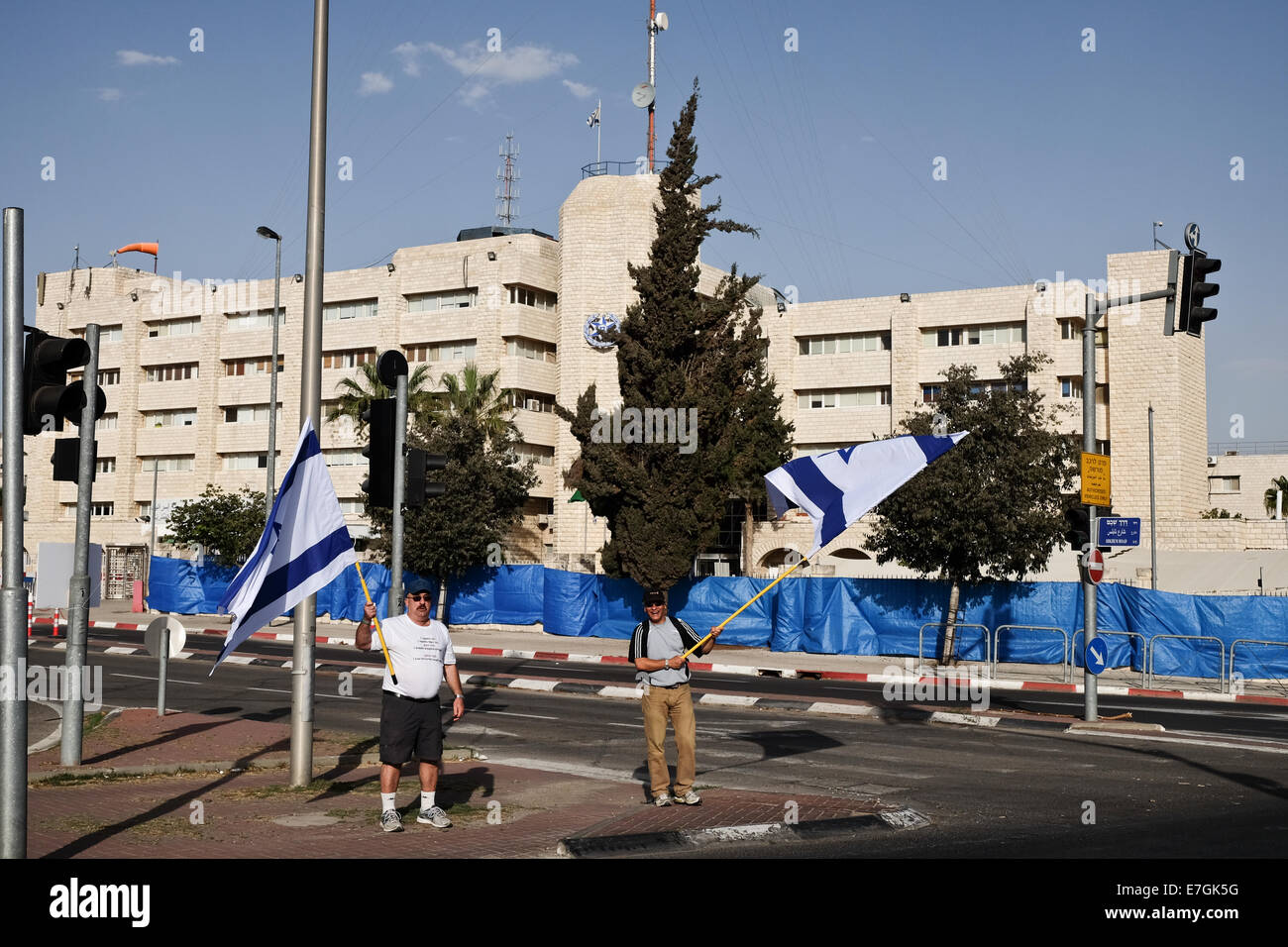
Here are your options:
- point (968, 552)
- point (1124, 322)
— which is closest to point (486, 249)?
point (1124, 322)

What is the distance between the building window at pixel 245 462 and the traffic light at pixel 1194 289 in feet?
187

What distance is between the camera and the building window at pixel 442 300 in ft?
197

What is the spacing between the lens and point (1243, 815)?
33.6ft

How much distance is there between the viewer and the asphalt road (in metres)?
9.19

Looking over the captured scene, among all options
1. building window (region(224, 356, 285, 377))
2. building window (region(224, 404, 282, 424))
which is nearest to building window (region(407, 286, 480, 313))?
building window (region(224, 356, 285, 377))

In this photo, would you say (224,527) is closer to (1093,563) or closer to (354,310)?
(354,310)

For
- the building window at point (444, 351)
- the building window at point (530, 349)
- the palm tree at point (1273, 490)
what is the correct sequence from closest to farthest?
the building window at point (530, 349)
the building window at point (444, 351)
the palm tree at point (1273, 490)

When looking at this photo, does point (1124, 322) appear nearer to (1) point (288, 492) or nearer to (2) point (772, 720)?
(2) point (772, 720)

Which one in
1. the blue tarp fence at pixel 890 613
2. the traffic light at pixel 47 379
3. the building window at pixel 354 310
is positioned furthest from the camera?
the building window at pixel 354 310

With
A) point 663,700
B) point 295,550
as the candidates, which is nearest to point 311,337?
point 295,550

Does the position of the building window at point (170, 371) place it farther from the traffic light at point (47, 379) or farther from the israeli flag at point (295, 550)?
the traffic light at point (47, 379)

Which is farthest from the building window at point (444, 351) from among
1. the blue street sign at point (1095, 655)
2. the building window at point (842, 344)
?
the blue street sign at point (1095, 655)

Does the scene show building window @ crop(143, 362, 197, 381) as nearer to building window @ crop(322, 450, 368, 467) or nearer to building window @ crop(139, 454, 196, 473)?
building window @ crop(139, 454, 196, 473)

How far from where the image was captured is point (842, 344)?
60312 millimetres
